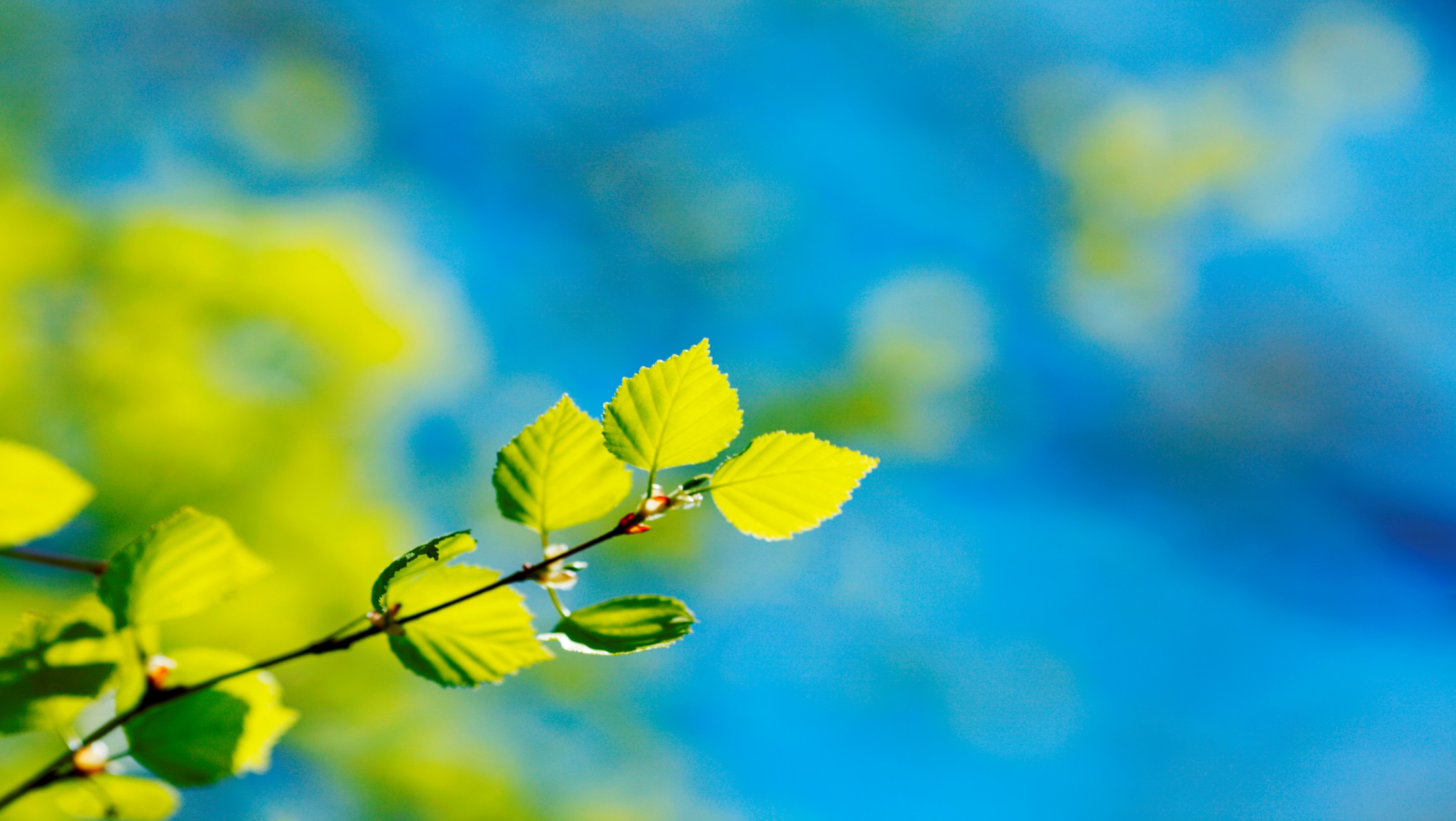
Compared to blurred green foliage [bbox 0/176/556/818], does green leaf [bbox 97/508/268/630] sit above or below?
below

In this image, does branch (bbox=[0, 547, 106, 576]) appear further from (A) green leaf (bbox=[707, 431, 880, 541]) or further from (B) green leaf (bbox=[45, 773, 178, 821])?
(A) green leaf (bbox=[707, 431, 880, 541])

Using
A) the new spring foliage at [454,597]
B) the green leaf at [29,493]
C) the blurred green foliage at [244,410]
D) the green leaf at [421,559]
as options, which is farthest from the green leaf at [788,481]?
the blurred green foliage at [244,410]

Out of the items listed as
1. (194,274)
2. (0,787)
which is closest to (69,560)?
(0,787)

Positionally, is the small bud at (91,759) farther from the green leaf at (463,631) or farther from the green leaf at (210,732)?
the green leaf at (463,631)

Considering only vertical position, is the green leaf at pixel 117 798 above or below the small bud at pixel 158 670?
below

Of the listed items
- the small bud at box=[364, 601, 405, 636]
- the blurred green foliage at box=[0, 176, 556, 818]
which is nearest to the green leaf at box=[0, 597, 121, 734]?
the small bud at box=[364, 601, 405, 636]

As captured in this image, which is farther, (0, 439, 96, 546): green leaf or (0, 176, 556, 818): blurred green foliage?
(0, 176, 556, 818): blurred green foliage

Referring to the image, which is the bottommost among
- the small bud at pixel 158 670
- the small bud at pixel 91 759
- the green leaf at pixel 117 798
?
the green leaf at pixel 117 798
